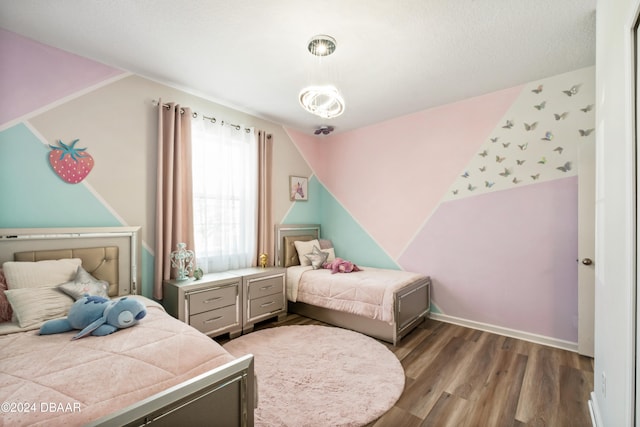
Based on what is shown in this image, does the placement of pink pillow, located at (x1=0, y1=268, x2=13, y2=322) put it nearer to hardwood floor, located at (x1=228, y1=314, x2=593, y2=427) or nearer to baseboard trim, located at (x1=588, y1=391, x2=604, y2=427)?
hardwood floor, located at (x1=228, y1=314, x2=593, y2=427)

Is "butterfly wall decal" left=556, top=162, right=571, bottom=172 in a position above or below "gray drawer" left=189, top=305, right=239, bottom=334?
above

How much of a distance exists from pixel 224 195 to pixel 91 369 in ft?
8.17

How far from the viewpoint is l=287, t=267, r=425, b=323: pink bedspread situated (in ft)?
10.1

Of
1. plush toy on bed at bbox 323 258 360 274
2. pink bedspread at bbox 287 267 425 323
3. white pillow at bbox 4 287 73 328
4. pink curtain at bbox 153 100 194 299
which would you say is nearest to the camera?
white pillow at bbox 4 287 73 328

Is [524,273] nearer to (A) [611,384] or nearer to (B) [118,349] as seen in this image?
(A) [611,384]

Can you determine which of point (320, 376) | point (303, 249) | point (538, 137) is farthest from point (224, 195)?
point (538, 137)

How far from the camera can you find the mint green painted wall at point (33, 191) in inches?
86.8

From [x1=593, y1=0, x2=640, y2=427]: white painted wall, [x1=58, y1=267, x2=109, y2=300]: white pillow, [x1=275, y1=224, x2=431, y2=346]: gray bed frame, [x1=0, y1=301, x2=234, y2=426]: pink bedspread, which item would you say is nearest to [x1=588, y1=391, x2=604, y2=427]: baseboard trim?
[x1=593, y1=0, x2=640, y2=427]: white painted wall

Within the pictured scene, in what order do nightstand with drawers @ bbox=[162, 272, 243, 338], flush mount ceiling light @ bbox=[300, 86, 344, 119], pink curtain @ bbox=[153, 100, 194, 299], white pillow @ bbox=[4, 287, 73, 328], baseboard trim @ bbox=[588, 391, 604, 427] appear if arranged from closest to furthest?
baseboard trim @ bbox=[588, 391, 604, 427] < white pillow @ bbox=[4, 287, 73, 328] < flush mount ceiling light @ bbox=[300, 86, 344, 119] < nightstand with drawers @ bbox=[162, 272, 243, 338] < pink curtain @ bbox=[153, 100, 194, 299]

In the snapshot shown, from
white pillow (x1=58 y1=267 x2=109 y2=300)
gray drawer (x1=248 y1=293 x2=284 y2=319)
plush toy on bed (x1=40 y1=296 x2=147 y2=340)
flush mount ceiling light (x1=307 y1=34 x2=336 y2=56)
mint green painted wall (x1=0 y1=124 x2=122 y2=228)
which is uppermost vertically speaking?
flush mount ceiling light (x1=307 y1=34 x2=336 y2=56)

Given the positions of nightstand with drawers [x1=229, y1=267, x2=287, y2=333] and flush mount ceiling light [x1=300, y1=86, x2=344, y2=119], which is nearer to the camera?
flush mount ceiling light [x1=300, y1=86, x2=344, y2=119]

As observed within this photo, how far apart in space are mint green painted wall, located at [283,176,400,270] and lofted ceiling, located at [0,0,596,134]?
6.47 ft

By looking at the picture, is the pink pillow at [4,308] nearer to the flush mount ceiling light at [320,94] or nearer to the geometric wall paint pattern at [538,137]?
the flush mount ceiling light at [320,94]

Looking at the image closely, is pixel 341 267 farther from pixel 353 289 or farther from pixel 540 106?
pixel 540 106
